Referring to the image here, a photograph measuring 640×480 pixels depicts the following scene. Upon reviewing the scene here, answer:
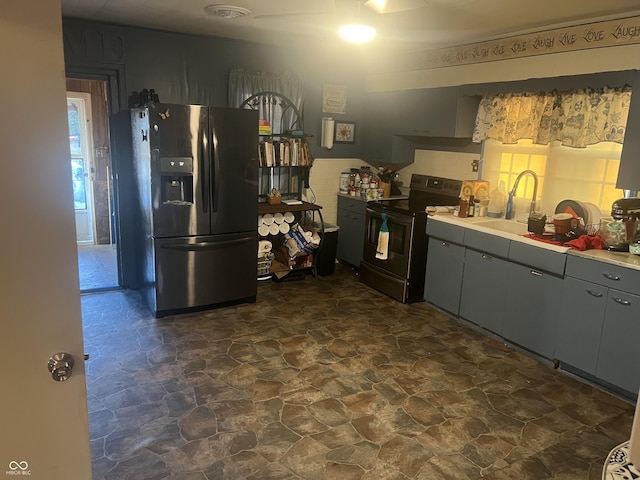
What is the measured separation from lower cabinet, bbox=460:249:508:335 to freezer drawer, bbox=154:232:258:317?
1852 millimetres

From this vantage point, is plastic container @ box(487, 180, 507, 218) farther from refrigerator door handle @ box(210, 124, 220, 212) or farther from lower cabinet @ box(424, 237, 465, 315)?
refrigerator door handle @ box(210, 124, 220, 212)

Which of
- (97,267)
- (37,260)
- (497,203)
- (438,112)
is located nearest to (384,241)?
(497,203)

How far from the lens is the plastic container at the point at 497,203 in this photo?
169 inches

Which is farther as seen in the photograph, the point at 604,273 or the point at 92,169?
the point at 92,169

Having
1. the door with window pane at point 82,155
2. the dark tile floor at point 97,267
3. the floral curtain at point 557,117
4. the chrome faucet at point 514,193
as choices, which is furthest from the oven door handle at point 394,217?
the door with window pane at point 82,155

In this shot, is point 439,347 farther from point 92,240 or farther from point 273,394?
point 92,240

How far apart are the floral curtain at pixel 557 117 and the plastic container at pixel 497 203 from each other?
452mm

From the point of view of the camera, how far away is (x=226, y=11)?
3.56 meters

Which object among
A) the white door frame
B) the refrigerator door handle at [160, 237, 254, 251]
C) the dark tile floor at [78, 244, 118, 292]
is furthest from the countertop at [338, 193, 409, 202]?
the white door frame

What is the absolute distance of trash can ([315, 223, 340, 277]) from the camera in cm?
524

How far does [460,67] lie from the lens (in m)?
4.50

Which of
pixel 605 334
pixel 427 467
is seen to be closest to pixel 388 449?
pixel 427 467

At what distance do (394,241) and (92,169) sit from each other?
4.10 m

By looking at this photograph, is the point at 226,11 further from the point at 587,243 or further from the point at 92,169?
the point at 92,169
